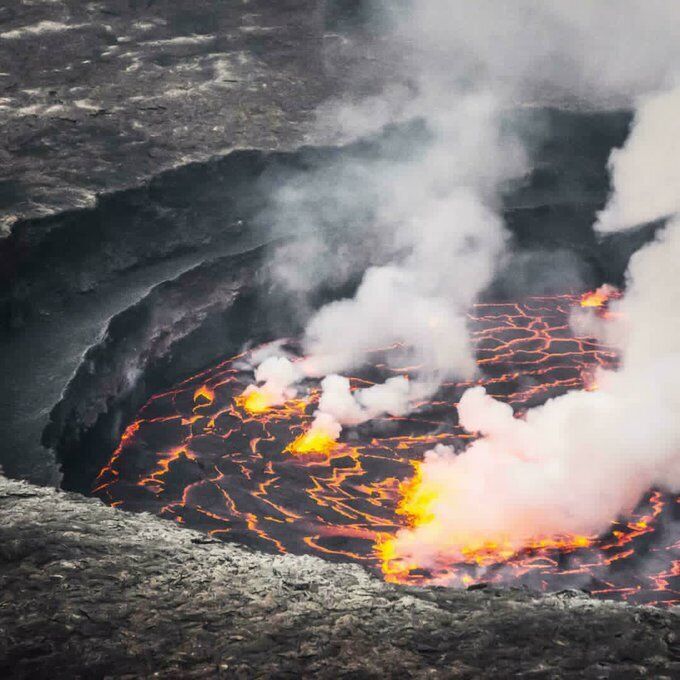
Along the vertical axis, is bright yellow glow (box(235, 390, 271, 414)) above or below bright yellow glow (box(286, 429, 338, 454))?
above

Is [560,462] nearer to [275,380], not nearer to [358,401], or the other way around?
[358,401]

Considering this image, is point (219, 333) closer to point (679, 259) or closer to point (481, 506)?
point (481, 506)

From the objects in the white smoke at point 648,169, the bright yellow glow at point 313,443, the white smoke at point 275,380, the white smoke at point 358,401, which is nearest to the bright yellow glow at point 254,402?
the white smoke at point 275,380

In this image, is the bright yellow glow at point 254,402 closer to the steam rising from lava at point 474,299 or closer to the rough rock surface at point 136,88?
the steam rising from lava at point 474,299

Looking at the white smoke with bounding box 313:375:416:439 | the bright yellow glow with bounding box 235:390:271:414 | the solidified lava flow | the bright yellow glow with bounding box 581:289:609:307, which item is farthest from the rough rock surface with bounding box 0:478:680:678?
the bright yellow glow with bounding box 581:289:609:307

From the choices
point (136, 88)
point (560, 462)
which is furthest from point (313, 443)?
point (136, 88)

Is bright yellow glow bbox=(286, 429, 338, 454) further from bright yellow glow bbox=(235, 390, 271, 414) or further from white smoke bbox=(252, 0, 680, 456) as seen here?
bright yellow glow bbox=(235, 390, 271, 414)
